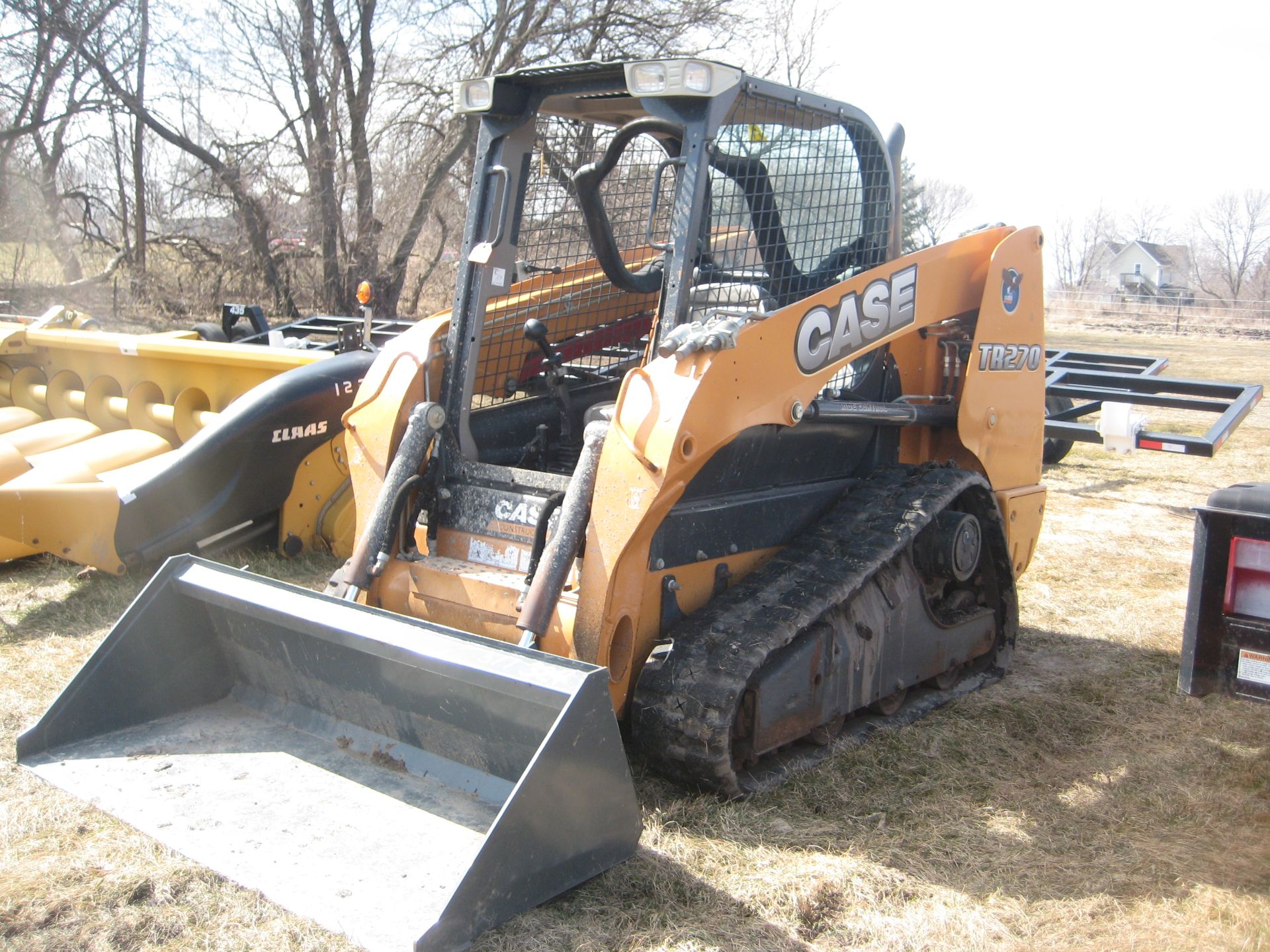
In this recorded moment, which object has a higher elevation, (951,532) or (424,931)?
(951,532)

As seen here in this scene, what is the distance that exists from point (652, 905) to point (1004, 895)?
885mm

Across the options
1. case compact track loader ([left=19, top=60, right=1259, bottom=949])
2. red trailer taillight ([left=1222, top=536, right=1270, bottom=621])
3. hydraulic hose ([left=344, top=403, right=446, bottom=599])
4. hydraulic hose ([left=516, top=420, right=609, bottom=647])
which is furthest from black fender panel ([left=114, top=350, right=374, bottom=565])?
red trailer taillight ([left=1222, top=536, right=1270, bottom=621])

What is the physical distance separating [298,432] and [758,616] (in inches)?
117

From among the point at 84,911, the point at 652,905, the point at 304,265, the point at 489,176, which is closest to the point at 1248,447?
the point at 489,176

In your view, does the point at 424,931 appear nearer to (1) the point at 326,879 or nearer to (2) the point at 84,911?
(1) the point at 326,879

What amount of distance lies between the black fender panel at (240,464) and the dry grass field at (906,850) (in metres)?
0.49

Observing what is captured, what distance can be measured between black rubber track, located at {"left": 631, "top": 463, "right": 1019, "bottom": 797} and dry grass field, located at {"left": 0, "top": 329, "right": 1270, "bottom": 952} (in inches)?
7.3

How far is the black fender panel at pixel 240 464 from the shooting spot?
510cm

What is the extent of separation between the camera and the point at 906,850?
10.1 feet

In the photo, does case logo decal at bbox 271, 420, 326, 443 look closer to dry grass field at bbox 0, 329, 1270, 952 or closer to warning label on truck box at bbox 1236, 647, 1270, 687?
dry grass field at bbox 0, 329, 1270, 952

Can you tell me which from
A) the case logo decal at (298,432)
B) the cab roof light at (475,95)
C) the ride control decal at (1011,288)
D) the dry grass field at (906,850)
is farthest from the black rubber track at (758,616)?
the case logo decal at (298,432)

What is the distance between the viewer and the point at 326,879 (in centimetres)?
263

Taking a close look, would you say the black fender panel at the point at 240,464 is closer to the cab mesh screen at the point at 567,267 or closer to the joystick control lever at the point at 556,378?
the cab mesh screen at the point at 567,267

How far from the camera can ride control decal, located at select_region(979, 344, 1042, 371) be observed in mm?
4395
